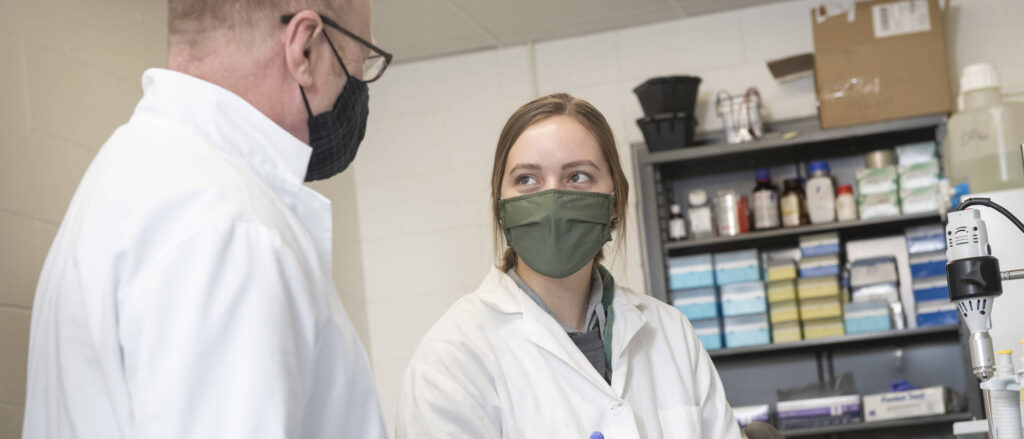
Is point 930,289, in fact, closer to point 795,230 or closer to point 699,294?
point 795,230

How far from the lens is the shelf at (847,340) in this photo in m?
3.48

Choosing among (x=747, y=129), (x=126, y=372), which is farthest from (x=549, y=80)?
(x=126, y=372)

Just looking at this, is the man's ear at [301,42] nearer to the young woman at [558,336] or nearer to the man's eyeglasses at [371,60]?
the man's eyeglasses at [371,60]

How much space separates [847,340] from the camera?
11.7 feet

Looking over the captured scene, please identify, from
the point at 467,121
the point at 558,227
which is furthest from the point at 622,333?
the point at 467,121

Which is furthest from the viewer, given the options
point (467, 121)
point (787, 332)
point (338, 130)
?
point (467, 121)

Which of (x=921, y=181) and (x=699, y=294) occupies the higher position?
(x=921, y=181)

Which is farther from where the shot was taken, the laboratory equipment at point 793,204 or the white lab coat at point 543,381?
the laboratory equipment at point 793,204

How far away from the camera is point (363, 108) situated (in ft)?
4.32

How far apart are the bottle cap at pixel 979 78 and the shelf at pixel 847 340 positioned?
821mm

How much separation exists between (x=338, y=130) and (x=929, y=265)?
9.44 ft

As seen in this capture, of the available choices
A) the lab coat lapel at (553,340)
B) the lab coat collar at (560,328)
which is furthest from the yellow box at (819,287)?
the lab coat lapel at (553,340)

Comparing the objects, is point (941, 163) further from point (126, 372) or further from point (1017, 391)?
point (126, 372)


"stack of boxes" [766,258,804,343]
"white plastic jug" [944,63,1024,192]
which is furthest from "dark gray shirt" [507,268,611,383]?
"stack of boxes" [766,258,804,343]
